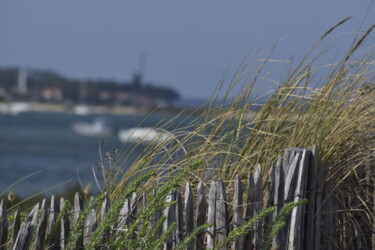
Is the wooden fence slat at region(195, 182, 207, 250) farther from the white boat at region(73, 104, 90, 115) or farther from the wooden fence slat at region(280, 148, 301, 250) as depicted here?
the white boat at region(73, 104, 90, 115)

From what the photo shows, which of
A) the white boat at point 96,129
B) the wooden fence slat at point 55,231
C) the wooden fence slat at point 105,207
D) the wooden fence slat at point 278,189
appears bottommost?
the white boat at point 96,129

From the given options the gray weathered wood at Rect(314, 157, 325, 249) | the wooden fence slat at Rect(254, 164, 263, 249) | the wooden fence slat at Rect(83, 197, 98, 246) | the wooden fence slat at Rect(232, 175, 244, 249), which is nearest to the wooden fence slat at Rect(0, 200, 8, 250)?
the wooden fence slat at Rect(83, 197, 98, 246)

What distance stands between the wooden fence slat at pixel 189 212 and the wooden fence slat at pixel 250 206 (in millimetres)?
249

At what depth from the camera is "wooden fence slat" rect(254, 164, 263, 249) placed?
3.38 metres

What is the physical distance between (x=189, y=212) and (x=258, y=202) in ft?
1.02

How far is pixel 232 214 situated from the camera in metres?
3.51

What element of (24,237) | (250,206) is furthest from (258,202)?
(24,237)

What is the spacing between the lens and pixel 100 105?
121500 millimetres

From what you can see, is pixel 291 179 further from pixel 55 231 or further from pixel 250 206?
pixel 55 231

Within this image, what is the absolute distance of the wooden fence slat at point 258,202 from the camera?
338 centimetres

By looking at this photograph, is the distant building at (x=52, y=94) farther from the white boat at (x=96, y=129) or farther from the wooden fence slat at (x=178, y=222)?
the wooden fence slat at (x=178, y=222)

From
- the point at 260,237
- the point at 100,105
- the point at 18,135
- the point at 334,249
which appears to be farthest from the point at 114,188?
the point at 100,105

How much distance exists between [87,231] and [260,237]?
0.73m

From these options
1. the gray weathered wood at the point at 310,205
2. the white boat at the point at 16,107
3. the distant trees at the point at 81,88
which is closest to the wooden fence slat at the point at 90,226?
the gray weathered wood at the point at 310,205
